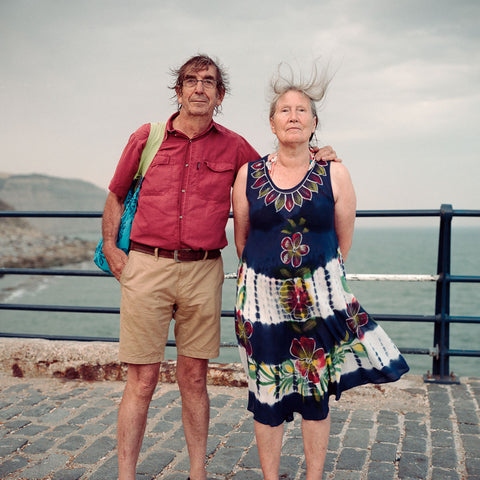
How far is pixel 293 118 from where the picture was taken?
2.47 metres

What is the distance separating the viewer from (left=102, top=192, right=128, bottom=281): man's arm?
8.99 feet

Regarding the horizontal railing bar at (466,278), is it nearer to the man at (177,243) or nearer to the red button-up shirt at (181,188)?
the man at (177,243)

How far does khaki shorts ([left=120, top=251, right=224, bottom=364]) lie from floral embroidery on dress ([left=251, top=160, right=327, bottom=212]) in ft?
1.49

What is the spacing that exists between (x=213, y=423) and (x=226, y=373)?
2.41 feet

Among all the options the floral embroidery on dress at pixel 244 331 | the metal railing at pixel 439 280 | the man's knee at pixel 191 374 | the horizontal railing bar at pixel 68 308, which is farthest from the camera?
the horizontal railing bar at pixel 68 308

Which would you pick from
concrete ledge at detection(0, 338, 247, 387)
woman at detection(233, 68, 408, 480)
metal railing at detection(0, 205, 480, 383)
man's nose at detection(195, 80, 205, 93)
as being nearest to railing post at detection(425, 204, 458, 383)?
metal railing at detection(0, 205, 480, 383)

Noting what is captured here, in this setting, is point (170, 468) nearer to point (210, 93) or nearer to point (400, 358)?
point (400, 358)

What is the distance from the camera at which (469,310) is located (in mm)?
59844

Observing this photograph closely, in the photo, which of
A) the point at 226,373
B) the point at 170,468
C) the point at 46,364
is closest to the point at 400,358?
the point at 170,468

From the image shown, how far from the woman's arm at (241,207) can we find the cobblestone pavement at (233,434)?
1259 mm

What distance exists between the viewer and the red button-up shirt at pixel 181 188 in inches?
104

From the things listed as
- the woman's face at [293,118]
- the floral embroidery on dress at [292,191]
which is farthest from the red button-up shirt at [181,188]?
the woman's face at [293,118]

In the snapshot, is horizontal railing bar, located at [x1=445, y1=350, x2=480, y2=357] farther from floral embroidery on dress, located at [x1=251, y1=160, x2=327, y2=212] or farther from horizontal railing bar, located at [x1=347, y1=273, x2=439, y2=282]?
floral embroidery on dress, located at [x1=251, y1=160, x2=327, y2=212]

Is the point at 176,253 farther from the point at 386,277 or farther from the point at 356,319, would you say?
the point at 386,277
